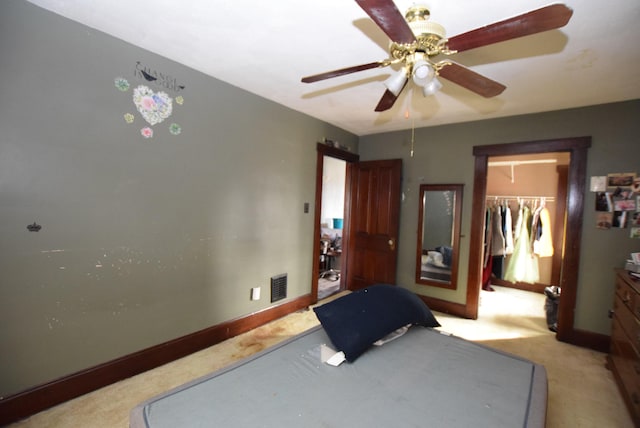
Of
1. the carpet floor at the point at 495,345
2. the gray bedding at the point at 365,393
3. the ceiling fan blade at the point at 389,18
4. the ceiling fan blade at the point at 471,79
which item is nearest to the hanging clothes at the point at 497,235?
the carpet floor at the point at 495,345

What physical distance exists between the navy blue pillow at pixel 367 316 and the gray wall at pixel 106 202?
1354 mm

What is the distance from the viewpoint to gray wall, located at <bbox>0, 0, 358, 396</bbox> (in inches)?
65.7

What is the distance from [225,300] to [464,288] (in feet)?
9.39

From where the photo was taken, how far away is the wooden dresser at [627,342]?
1812mm

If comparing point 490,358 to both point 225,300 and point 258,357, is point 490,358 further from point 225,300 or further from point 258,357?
point 225,300

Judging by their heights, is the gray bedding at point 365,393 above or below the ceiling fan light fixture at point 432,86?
below

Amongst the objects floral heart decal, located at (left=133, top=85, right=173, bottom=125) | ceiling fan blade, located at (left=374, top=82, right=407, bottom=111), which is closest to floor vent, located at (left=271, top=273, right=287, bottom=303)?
floral heart decal, located at (left=133, top=85, right=173, bottom=125)

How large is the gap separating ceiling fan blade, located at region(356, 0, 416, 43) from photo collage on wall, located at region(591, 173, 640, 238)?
290 cm

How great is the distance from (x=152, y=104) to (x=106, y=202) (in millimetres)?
815

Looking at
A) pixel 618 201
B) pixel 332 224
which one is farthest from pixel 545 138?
pixel 332 224

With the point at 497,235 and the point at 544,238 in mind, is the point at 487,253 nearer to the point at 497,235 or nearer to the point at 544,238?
the point at 497,235

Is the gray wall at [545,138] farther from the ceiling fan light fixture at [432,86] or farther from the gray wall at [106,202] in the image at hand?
the ceiling fan light fixture at [432,86]

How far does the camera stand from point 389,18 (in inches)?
43.3

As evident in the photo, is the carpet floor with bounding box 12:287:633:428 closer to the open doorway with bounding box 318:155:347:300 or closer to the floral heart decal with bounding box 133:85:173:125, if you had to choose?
the open doorway with bounding box 318:155:347:300
